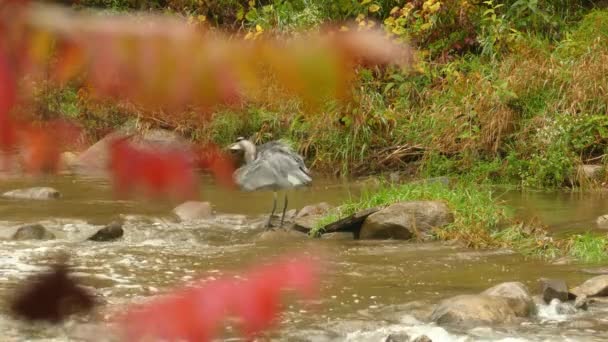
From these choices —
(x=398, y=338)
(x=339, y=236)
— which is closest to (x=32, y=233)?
(x=339, y=236)

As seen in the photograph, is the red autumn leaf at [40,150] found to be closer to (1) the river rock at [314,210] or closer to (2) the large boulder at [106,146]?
(2) the large boulder at [106,146]

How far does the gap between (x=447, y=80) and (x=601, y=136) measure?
206 centimetres

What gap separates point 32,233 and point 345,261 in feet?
8.10

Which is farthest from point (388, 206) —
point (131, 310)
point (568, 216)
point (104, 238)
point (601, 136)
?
point (131, 310)

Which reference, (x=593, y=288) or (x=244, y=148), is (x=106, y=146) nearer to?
(x=244, y=148)

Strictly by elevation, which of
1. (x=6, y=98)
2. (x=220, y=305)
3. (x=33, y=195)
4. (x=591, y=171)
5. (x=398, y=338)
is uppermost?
(x=6, y=98)

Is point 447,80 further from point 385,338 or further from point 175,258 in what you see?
point 385,338

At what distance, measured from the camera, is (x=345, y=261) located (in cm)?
713

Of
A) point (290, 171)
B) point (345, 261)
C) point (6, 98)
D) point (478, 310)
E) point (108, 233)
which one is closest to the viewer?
point (6, 98)

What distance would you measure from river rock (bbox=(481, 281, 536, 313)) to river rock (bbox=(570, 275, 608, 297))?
310 millimetres

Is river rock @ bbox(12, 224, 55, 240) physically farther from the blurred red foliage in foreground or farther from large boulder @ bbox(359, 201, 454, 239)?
the blurred red foliage in foreground

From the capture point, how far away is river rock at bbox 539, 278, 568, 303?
566cm

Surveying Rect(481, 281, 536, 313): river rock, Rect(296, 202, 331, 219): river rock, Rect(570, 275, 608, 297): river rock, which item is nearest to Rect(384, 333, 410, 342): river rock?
Rect(481, 281, 536, 313): river rock

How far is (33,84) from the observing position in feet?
2.04
